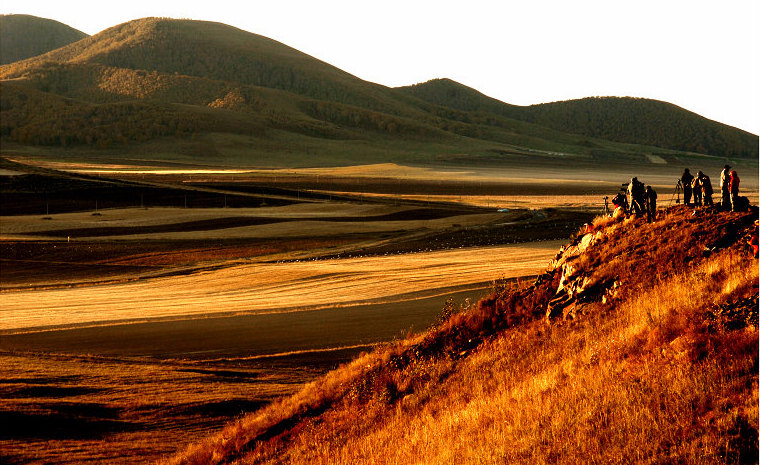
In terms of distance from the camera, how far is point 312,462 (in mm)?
11453

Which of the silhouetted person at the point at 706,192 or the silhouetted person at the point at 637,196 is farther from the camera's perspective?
the silhouetted person at the point at 637,196

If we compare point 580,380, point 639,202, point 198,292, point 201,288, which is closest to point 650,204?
point 639,202

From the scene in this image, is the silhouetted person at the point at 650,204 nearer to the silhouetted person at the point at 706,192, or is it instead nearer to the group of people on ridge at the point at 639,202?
the group of people on ridge at the point at 639,202

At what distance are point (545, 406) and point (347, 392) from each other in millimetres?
5748

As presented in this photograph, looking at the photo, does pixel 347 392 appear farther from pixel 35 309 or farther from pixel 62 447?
pixel 35 309

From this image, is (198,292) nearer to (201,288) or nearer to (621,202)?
(201,288)

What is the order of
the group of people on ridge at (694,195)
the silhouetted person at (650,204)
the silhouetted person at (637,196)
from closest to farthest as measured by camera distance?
1. the group of people on ridge at (694,195)
2. the silhouetted person at (650,204)
3. the silhouetted person at (637,196)

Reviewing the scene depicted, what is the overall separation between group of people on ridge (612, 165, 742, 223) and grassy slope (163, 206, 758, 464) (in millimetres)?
342

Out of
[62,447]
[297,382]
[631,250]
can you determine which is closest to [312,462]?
[631,250]

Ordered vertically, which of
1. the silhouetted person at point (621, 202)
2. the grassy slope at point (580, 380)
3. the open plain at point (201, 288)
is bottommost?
the open plain at point (201, 288)

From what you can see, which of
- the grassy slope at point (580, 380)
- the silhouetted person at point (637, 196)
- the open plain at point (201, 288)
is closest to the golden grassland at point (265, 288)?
the open plain at point (201, 288)

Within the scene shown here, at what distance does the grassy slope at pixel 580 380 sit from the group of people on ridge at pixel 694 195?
342 millimetres

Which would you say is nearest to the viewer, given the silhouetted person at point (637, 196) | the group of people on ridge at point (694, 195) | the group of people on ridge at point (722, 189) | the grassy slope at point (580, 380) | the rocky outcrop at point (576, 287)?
the grassy slope at point (580, 380)

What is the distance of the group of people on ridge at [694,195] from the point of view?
13.9 metres
